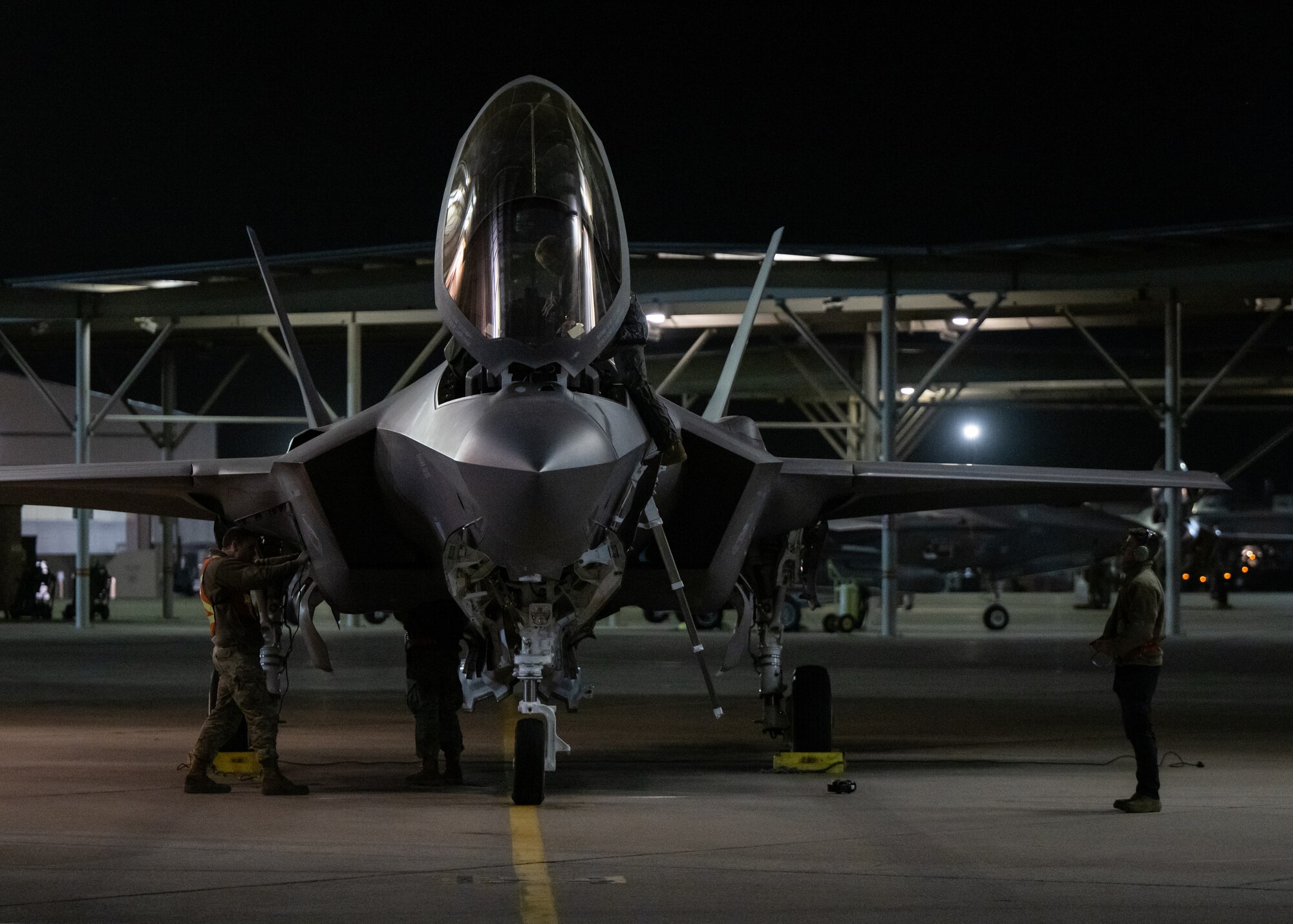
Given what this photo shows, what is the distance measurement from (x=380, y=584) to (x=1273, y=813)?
496 cm

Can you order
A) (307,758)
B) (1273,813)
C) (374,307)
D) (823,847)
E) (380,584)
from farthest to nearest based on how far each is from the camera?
(374,307) < (307,758) < (380,584) < (1273,813) < (823,847)

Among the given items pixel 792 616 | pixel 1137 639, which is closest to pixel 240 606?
pixel 1137 639

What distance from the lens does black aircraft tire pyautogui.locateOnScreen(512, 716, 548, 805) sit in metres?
7.64

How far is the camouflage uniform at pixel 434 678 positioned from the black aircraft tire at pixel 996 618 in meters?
21.2

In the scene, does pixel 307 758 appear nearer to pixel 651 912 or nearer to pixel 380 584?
pixel 380 584

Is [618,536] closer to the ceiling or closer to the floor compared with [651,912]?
closer to the ceiling

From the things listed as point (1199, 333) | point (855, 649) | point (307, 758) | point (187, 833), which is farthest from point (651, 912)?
point (1199, 333)

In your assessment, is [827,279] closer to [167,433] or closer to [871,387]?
[871,387]

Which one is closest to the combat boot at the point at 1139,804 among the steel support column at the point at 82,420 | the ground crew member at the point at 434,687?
the ground crew member at the point at 434,687

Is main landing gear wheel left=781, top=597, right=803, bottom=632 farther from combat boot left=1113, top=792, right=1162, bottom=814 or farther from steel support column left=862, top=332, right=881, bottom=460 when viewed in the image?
combat boot left=1113, top=792, right=1162, bottom=814

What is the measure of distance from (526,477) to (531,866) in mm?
1635

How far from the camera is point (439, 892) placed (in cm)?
563

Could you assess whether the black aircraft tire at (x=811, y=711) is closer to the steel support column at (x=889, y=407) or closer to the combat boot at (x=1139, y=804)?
the combat boot at (x=1139, y=804)

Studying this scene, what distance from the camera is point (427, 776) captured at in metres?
9.05
